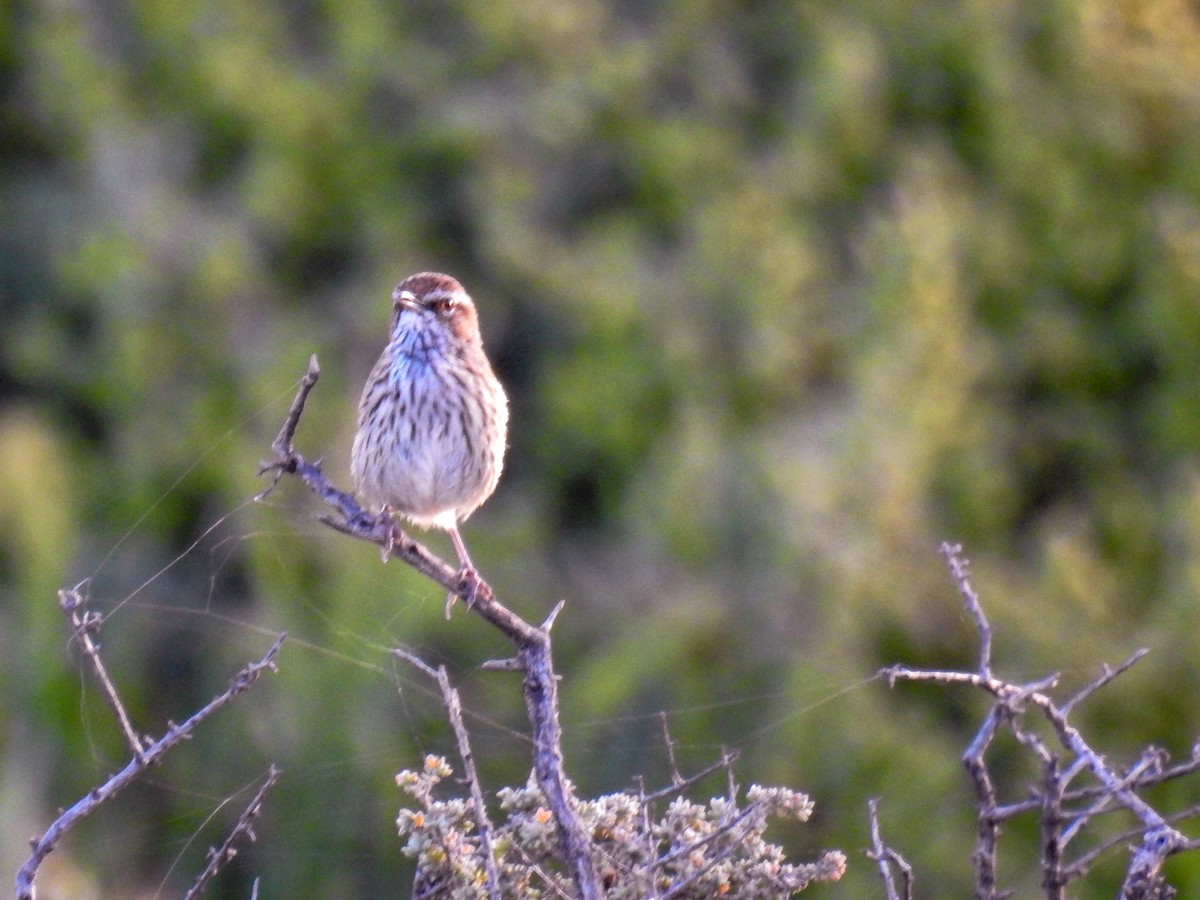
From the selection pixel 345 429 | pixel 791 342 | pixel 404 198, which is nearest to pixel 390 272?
pixel 404 198

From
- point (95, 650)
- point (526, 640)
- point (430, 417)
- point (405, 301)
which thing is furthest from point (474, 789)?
point (405, 301)

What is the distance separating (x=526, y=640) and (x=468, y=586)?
0.76 m

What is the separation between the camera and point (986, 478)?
9516 mm

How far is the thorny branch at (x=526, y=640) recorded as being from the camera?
8.41ft

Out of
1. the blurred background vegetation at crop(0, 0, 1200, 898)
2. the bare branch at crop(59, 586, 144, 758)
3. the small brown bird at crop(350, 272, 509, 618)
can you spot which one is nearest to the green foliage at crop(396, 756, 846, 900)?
the bare branch at crop(59, 586, 144, 758)

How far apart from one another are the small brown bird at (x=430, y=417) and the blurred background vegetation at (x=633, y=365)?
631 mm

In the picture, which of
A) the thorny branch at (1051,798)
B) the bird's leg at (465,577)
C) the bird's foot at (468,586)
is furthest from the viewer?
the bird's leg at (465,577)

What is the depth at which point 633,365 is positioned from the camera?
11352 mm

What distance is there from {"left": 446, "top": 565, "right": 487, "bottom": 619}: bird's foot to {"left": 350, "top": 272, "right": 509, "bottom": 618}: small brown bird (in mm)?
606

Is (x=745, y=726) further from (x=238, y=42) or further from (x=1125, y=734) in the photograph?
(x=238, y=42)

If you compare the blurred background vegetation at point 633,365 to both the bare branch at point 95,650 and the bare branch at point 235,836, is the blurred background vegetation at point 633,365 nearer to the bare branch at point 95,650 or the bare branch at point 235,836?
the bare branch at point 235,836

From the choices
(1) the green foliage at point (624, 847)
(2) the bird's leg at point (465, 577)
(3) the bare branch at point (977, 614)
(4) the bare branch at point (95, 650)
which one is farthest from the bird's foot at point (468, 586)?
(3) the bare branch at point (977, 614)

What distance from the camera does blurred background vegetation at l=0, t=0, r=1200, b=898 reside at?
691 centimetres

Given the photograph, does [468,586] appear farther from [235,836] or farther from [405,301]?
[405,301]
